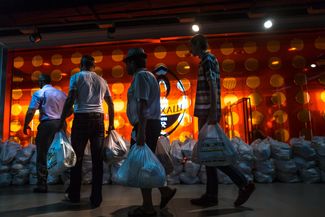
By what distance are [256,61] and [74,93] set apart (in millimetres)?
4429

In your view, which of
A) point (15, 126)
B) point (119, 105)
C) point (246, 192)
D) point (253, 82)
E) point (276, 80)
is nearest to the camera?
point (246, 192)

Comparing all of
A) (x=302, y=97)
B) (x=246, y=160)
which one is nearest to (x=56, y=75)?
(x=246, y=160)

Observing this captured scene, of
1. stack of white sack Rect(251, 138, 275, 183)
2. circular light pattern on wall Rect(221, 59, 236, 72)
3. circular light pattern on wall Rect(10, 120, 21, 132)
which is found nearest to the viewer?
stack of white sack Rect(251, 138, 275, 183)

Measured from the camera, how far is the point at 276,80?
6055 mm

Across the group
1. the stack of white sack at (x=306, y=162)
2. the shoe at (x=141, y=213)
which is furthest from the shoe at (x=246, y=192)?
the stack of white sack at (x=306, y=162)

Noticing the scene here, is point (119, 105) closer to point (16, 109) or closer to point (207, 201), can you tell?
point (16, 109)

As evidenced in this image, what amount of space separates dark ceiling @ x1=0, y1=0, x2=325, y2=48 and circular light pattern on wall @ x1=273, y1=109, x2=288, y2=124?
1.73m

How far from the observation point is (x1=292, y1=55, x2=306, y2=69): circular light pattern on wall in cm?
607

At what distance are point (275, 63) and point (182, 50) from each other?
2012 mm

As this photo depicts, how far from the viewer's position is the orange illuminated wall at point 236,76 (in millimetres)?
5910

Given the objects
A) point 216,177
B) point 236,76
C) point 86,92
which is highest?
point 236,76

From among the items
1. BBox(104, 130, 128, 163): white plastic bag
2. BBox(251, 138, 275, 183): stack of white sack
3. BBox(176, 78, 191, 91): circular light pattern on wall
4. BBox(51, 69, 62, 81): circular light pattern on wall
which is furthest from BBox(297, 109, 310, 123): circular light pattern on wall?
BBox(51, 69, 62, 81): circular light pattern on wall

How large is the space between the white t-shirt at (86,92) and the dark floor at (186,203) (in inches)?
40.6

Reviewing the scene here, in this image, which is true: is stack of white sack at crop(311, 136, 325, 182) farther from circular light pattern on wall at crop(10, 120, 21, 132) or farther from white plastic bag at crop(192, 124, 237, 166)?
circular light pattern on wall at crop(10, 120, 21, 132)
